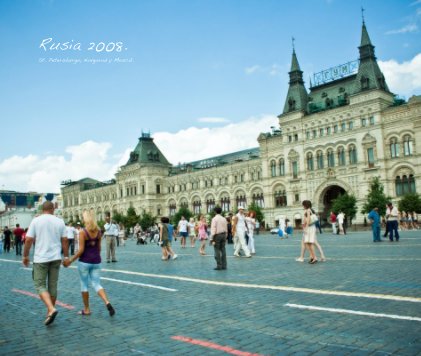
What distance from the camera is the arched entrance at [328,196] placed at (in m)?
56.8

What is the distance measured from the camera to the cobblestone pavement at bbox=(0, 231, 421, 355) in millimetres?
5234

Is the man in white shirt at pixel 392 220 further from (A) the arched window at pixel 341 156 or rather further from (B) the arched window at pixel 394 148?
(A) the arched window at pixel 341 156

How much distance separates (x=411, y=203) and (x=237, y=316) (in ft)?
138

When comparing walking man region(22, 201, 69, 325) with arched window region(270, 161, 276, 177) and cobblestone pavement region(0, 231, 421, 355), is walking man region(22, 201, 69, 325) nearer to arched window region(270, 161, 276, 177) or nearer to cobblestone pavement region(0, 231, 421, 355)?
cobblestone pavement region(0, 231, 421, 355)

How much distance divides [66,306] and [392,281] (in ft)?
22.1

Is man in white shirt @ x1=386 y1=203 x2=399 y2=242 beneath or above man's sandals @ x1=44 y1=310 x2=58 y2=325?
above

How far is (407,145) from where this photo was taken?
4916 centimetres

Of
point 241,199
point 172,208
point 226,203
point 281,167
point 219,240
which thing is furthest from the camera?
point 172,208

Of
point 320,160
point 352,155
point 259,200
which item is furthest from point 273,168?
point 352,155

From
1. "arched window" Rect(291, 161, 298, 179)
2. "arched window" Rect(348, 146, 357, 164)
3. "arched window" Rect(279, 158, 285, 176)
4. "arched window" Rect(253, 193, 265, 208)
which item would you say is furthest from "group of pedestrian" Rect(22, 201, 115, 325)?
"arched window" Rect(253, 193, 265, 208)

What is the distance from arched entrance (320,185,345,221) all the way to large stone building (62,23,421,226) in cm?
14

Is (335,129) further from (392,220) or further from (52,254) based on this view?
(52,254)

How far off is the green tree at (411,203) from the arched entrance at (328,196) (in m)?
12.8

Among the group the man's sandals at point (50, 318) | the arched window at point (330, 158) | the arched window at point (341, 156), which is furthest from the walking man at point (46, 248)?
the arched window at point (330, 158)
